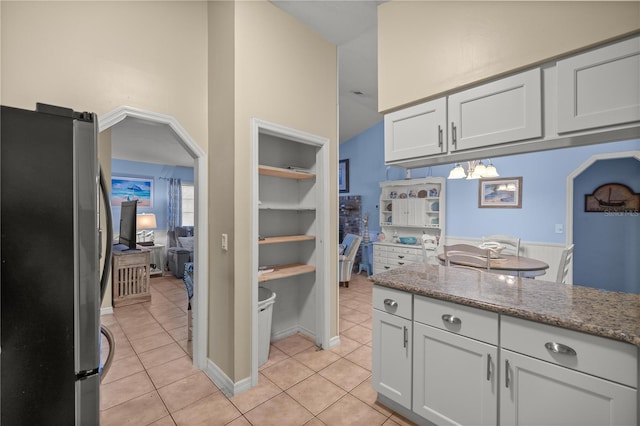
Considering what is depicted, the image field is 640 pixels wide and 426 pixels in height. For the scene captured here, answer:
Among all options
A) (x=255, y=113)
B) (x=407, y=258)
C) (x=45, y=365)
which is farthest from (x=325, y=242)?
(x=407, y=258)

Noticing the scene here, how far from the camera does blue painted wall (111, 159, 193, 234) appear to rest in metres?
6.36

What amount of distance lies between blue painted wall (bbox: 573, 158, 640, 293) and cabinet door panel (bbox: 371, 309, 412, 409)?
3808 mm

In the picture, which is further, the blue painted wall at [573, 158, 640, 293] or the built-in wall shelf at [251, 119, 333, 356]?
the blue painted wall at [573, 158, 640, 293]

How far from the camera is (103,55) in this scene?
1.83 meters

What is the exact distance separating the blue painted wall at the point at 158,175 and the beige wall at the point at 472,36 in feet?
20.9

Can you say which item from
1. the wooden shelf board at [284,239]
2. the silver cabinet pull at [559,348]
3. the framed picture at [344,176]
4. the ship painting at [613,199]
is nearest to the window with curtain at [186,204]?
the framed picture at [344,176]

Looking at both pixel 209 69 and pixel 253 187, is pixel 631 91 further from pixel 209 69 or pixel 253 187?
pixel 209 69

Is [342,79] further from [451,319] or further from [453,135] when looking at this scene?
[451,319]

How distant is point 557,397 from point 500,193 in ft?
12.9

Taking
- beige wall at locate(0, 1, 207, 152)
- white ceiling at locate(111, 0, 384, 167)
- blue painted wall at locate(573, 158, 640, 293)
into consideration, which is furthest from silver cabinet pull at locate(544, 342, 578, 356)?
blue painted wall at locate(573, 158, 640, 293)

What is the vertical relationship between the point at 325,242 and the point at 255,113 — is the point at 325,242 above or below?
below

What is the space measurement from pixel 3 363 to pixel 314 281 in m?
2.35

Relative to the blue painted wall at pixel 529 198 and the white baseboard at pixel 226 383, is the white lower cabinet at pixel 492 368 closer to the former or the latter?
the white baseboard at pixel 226 383

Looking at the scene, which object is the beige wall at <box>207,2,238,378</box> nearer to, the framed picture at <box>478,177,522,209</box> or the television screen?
the television screen
